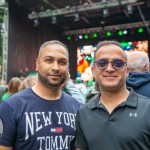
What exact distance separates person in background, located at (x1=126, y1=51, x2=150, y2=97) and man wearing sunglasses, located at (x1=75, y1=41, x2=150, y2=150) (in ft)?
1.92

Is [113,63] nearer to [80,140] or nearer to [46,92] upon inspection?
[80,140]

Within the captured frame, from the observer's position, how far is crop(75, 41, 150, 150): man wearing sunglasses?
4.99 ft

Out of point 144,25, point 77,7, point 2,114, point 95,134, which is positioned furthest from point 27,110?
point 144,25

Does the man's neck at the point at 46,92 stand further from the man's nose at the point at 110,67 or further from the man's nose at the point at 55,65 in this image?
the man's nose at the point at 110,67

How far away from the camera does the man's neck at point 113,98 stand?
65.6 inches

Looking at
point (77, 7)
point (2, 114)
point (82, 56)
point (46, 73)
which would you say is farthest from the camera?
point (82, 56)

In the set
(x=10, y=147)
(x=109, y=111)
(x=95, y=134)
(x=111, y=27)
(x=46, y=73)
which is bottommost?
(x=10, y=147)

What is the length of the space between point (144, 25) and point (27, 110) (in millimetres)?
13371

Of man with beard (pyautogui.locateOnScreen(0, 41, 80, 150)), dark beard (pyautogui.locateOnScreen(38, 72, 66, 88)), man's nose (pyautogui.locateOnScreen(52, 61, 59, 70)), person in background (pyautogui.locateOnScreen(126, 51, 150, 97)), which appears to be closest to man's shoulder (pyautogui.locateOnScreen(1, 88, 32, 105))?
man with beard (pyautogui.locateOnScreen(0, 41, 80, 150))

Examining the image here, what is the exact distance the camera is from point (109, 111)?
1636mm

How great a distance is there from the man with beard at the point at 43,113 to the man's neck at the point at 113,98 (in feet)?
1.34

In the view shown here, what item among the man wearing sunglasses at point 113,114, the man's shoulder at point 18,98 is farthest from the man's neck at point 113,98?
the man's shoulder at point 18,98

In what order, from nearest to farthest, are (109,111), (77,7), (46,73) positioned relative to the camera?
(109,111)
(46,73)
(77,7)

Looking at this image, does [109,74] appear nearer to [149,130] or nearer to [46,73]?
[149,130]
